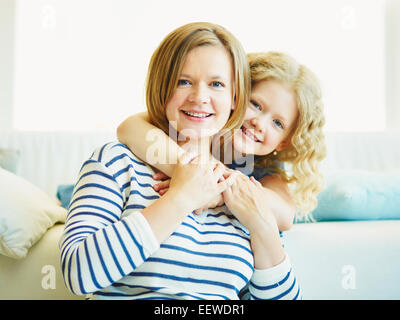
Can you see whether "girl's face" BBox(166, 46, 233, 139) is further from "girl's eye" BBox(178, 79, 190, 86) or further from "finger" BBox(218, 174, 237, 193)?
"finger" BBox(218, 174, 237, 193)

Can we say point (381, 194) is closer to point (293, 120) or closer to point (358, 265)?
point (358, 265)

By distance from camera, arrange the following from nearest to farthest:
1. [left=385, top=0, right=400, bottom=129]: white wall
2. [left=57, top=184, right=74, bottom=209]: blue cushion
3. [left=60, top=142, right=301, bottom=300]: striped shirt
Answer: [left=60, top=142, right=301, bottom=300]: striped shirt
[left=57, top=184, right=74, bottom=209]: blue cushion
[left=385, top=0, right=400, bottom=129]: white wall

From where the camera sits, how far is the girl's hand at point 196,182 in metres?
0.74

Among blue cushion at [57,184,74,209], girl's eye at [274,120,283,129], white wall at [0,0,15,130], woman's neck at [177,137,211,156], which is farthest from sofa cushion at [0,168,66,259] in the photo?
white wall at [0,0,15,130]

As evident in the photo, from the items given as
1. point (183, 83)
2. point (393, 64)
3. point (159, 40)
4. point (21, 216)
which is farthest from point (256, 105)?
point (393, 64)

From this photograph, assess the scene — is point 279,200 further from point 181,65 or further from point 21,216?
point 21,216

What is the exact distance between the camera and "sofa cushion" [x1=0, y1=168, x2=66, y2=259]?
41.1 inches

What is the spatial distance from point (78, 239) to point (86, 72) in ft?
7.37

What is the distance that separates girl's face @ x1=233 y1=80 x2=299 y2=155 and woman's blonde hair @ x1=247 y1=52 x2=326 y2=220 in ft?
0.07

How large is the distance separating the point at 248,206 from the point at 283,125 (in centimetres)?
30

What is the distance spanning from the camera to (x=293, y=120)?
1045 millimetres

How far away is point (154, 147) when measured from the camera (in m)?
0.83

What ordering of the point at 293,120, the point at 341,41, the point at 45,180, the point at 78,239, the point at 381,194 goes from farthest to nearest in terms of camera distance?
the point at 341,41
the point at 45,180
the point at 381,194
the point at 293,120
the point at 78,239

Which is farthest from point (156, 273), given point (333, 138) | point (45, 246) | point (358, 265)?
point (333, 138)
